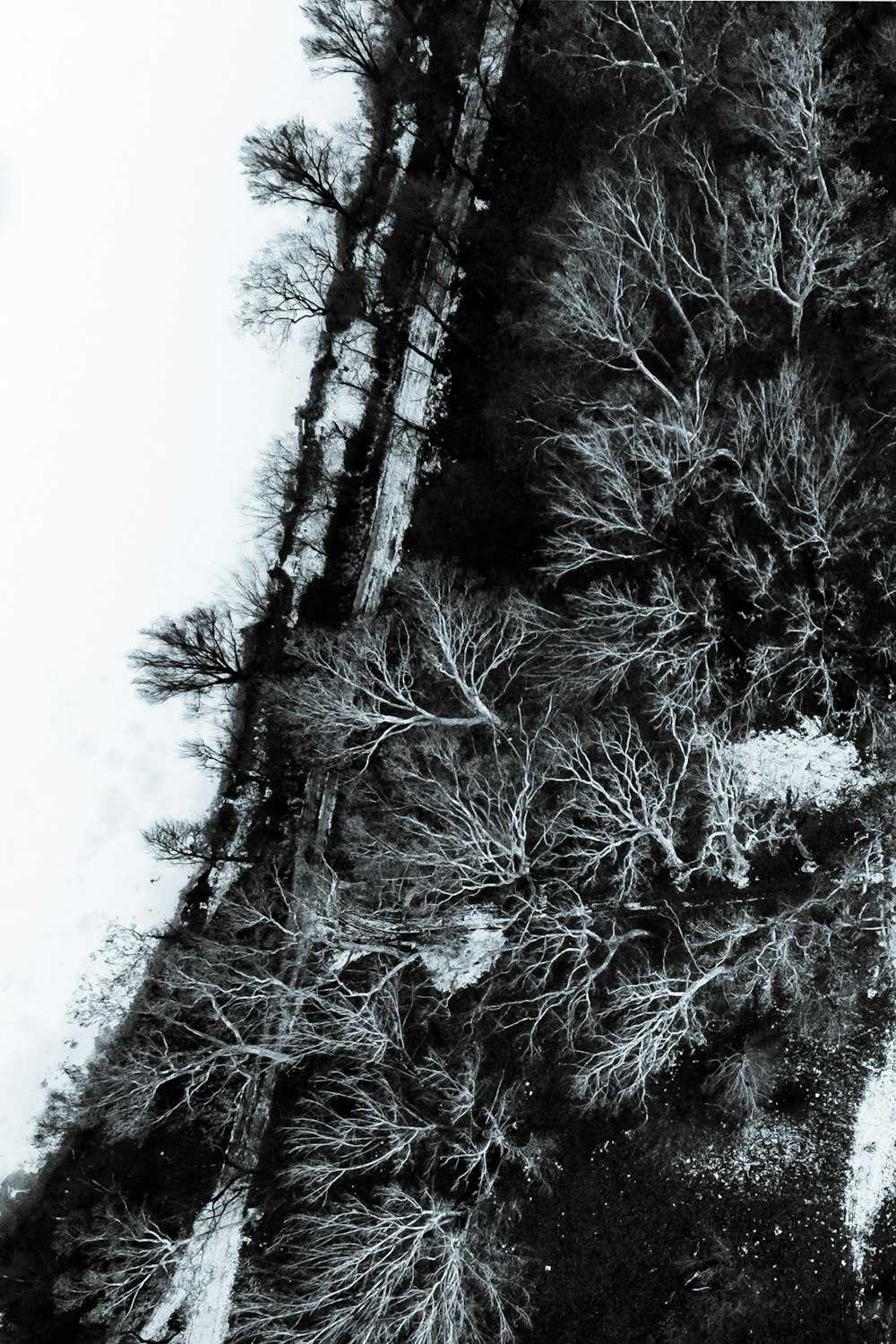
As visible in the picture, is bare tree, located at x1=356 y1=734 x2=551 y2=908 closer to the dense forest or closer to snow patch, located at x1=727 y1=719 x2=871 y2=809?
the dense forest

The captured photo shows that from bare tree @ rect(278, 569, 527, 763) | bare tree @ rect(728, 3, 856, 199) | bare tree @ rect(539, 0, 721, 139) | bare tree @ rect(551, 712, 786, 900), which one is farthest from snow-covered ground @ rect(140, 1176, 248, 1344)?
bare tree @ rect(539, 0, 721, 139)

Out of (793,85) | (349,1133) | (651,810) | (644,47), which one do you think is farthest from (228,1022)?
(644,47)

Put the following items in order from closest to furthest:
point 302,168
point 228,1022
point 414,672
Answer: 1. point 228,1022
2. point 414,672
3. point 302,168

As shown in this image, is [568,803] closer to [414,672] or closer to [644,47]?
[414,672]

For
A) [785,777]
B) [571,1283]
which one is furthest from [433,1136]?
[785,777]

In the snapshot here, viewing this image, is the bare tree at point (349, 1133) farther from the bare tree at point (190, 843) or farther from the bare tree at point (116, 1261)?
the bare tree at point (190, 843)

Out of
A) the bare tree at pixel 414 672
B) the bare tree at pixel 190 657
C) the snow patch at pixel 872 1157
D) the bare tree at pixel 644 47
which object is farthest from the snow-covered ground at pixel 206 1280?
the bare tree at pixel 644 47

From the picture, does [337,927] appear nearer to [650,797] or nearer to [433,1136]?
[433,1136]
